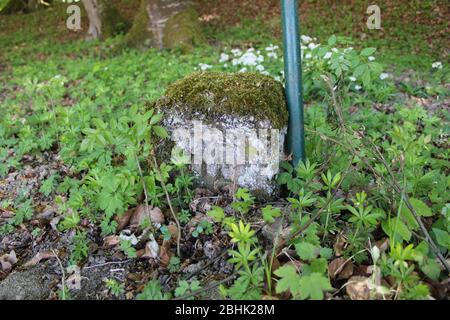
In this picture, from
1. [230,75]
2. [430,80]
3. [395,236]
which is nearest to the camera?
[395,236]

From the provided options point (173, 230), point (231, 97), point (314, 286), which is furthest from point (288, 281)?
point (231, 97)

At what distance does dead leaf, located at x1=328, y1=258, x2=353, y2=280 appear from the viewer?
1.99 m

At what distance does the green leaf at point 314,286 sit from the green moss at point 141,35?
24.0 feet

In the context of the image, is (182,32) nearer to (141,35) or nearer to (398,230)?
(141,35)

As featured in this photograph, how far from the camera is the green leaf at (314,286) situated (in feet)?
5.49

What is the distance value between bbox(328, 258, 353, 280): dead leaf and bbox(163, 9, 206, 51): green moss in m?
6.38

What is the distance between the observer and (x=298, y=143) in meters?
2.70

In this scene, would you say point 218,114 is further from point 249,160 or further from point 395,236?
point 395,236

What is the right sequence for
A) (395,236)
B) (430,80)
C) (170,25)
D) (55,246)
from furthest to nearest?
(170,25) → (430,80) → (55,246) → (395,236)

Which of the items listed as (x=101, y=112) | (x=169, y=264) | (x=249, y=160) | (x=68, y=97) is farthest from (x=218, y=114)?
(x=68, y=97)

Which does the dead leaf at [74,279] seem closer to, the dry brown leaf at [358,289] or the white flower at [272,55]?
the dry brown leaf at [358,289]

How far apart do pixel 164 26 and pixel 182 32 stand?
464 mm

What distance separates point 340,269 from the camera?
2002mm

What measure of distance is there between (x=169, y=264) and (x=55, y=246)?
2.63 ft
